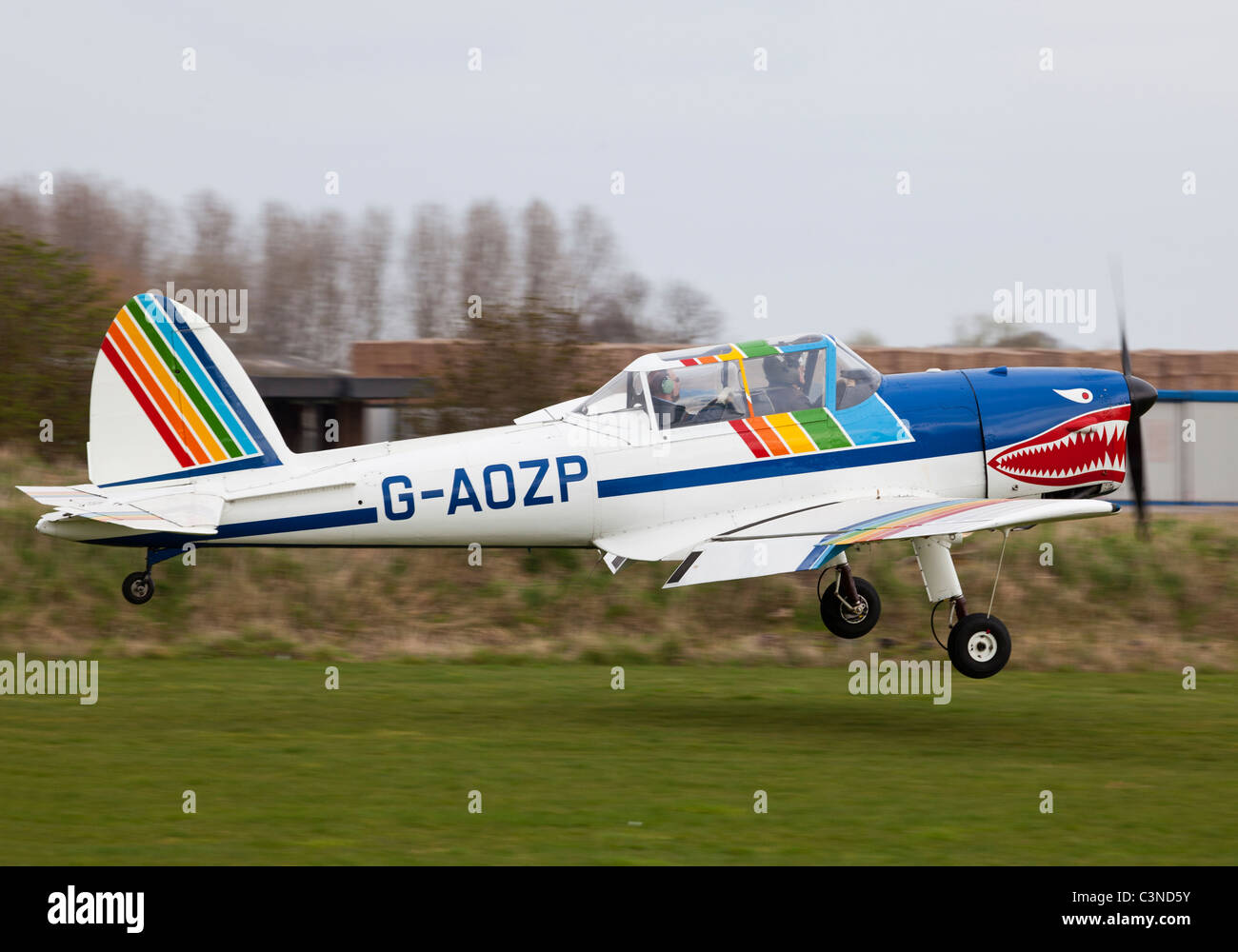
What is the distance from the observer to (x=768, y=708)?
12438mm

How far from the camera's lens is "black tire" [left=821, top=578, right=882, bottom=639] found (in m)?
12.8

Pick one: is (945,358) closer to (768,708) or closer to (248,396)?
(768,708)

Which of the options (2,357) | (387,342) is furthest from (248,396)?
(387,342)

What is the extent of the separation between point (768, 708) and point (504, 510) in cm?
308

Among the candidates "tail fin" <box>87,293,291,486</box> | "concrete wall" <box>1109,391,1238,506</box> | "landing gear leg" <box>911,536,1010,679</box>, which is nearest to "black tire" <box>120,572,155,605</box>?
"tail fin" <box>87,293,291,486</box>

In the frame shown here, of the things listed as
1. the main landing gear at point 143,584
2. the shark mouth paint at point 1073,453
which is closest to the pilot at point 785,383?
the shark mouth paint at point 1073,453

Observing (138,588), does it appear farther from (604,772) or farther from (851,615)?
(851,615)

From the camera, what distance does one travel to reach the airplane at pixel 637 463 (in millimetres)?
11148

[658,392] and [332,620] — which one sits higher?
A: [658,392]

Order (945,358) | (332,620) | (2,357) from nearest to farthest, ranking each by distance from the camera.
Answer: (332,620)
(2,357)
(945,358)

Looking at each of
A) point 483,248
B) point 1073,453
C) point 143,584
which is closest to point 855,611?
point 1073,453

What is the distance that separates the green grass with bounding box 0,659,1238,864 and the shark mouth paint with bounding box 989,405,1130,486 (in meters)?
2.06

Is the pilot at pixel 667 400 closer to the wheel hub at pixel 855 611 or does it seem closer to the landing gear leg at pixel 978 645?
Answer: the landing gear leg at pixel 978 645

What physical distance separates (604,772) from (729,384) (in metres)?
3.65
